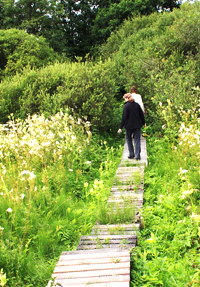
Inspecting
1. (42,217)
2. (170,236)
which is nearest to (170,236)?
(170,236)

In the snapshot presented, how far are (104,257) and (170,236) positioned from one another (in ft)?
3.76

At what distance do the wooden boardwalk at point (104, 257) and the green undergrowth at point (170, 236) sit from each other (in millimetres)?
179

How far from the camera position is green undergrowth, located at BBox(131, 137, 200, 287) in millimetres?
2893

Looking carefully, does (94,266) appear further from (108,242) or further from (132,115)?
(132,115)

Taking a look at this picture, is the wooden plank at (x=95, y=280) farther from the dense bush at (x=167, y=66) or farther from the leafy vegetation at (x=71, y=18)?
the leafy vegetation at (x=71, y=18)

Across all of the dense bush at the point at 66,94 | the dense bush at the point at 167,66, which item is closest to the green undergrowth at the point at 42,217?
the dense bush at the point at 66,94

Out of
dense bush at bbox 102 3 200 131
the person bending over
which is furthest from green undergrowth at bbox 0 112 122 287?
dense bush at bbox 102 3 200 131

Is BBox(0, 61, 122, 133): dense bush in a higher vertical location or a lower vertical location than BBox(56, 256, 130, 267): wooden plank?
higher

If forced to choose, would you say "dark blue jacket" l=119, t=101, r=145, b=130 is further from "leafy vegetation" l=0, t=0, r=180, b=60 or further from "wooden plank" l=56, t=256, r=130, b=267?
"leafy vegetation" l=0, t=0, r=180, b=60

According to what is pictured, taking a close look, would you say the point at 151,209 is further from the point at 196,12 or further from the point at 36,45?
the point at 36,45

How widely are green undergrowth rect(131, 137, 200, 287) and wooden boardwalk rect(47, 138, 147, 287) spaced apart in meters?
0.18

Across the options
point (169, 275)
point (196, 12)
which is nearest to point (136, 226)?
point (169, 275)

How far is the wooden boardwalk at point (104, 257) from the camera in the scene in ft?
8.79

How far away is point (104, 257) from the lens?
2.97 m
